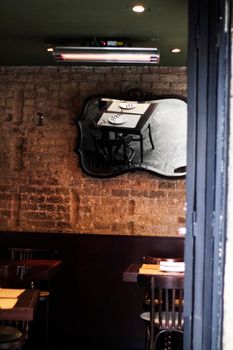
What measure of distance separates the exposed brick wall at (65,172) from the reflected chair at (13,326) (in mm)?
1675

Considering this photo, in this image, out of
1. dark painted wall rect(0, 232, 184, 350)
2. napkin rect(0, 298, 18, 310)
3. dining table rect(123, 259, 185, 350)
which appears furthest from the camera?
dark painted wall rect(0, 232, 184, 350)

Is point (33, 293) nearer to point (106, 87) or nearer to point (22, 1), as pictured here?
point (22, 1)

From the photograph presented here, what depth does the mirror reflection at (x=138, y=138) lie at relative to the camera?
594 centimetres

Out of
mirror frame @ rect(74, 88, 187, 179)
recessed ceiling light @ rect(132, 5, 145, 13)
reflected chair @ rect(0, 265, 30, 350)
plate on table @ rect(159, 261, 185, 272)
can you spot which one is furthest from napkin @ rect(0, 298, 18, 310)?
mirror frame @ rect(74, 88, 187, 179)

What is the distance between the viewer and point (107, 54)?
15.3 ft

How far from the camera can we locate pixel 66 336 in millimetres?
5906

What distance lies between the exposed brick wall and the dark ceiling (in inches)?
25.2

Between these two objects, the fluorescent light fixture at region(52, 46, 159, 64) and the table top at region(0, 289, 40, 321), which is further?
the fluorescent light fixture at region(52, 46, 159, 64)

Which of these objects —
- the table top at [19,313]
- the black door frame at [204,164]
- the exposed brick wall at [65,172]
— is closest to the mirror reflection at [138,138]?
the exposed brick wall at [65,172]

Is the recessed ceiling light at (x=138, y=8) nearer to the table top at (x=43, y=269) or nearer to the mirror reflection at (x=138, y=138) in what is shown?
the mirror reflection at (x=138, y=138)

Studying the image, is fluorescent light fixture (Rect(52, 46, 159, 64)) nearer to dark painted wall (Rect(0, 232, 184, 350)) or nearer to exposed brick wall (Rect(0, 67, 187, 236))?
exposed brick wall (Rect(0, 67, 187, 236))

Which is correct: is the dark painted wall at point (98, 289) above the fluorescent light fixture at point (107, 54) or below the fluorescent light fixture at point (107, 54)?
below

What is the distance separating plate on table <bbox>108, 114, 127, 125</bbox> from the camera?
5.95 meters

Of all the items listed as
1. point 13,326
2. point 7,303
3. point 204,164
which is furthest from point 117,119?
point 204,164
